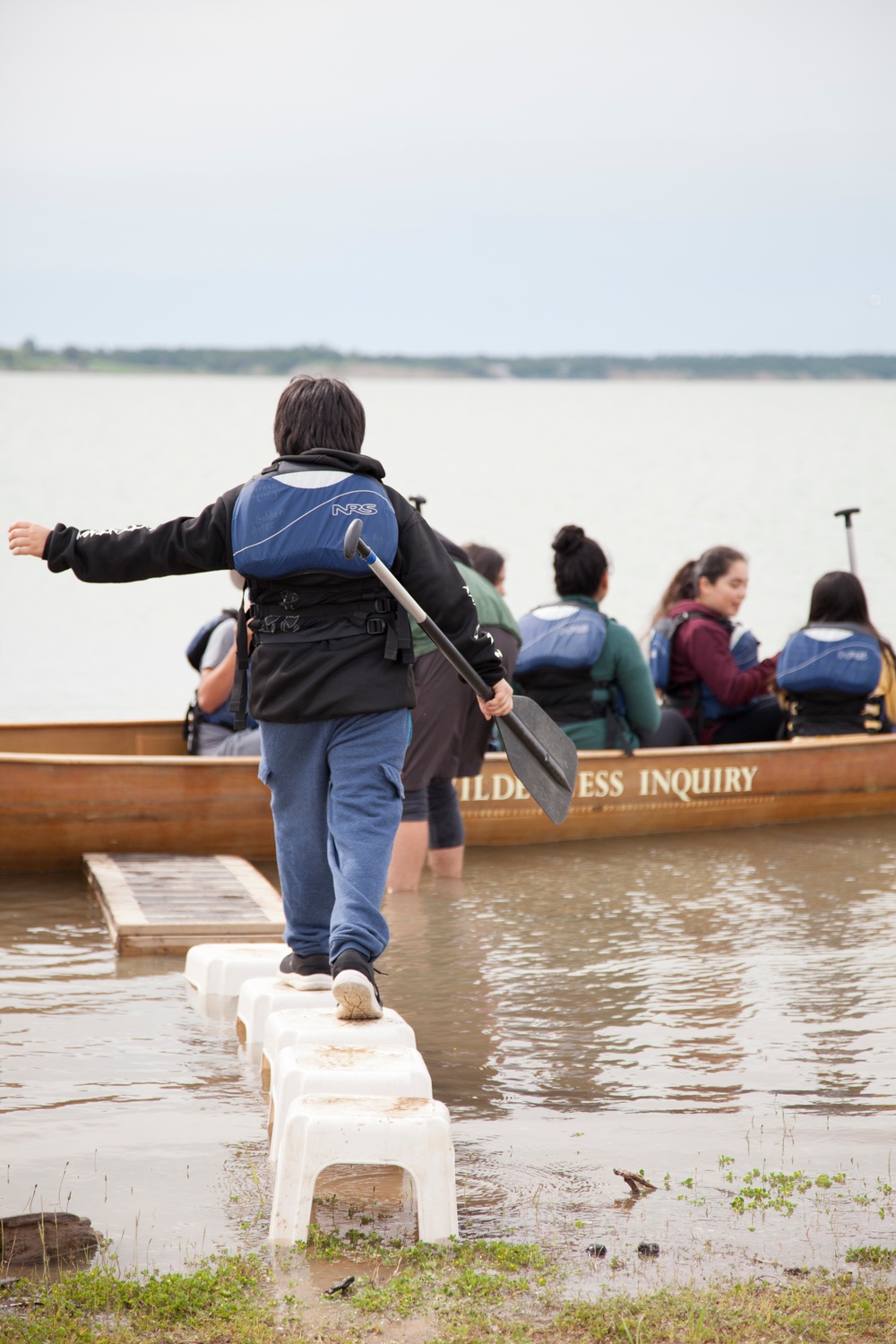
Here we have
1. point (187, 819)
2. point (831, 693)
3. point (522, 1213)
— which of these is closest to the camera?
point (522, 1213)

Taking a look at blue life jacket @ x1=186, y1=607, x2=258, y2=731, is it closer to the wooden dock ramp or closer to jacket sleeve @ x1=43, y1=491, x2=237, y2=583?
the wooden dock ramp

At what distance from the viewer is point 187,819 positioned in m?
7.04

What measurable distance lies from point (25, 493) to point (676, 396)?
10904 centimetres

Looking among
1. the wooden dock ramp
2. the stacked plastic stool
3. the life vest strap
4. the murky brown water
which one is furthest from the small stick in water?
the wooden dock ramp

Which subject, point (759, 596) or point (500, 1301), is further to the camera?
point (759, 596)

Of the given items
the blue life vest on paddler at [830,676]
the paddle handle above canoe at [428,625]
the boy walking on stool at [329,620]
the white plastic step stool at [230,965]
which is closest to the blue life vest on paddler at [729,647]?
the blue life vest on paddler at [830,676]

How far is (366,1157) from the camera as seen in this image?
3.11 m

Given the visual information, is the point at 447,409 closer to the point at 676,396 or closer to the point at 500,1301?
the point at 676,396

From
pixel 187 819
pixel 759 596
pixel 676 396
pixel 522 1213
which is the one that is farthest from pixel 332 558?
pixel 676 396

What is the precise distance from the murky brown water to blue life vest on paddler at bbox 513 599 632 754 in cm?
84

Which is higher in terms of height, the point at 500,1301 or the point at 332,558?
the point at 332,558

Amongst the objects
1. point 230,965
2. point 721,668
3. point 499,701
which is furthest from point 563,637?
point 499,701

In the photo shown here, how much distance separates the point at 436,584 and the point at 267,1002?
1227mm

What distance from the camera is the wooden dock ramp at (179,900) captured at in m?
5.61
